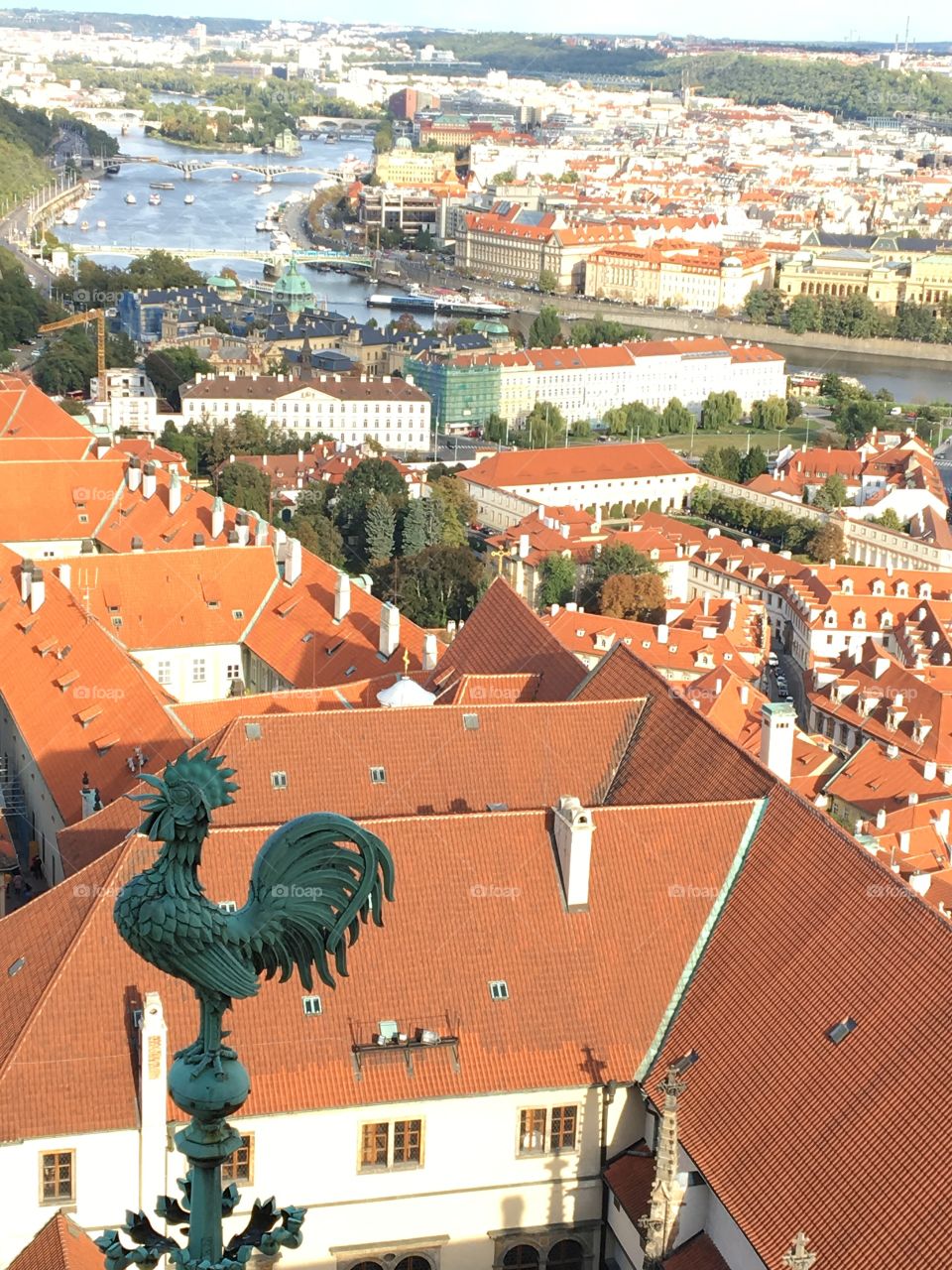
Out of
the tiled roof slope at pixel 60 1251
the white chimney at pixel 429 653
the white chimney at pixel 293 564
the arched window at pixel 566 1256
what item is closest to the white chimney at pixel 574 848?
the arched window at pixel 566 1256

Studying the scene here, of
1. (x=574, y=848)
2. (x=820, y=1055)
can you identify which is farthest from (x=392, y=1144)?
(x=820, y=1055)

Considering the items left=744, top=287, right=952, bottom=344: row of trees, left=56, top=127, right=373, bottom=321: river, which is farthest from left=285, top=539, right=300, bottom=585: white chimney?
left=744, top=287, right=952, bottom=344: row of trees

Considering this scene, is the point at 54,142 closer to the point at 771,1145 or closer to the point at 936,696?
the point at 936,696

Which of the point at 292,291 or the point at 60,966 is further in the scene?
the point at 292,291

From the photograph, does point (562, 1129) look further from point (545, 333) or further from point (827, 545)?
point (545, 333)

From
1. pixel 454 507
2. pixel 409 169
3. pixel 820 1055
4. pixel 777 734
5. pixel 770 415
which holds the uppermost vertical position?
pixel 820 1055
